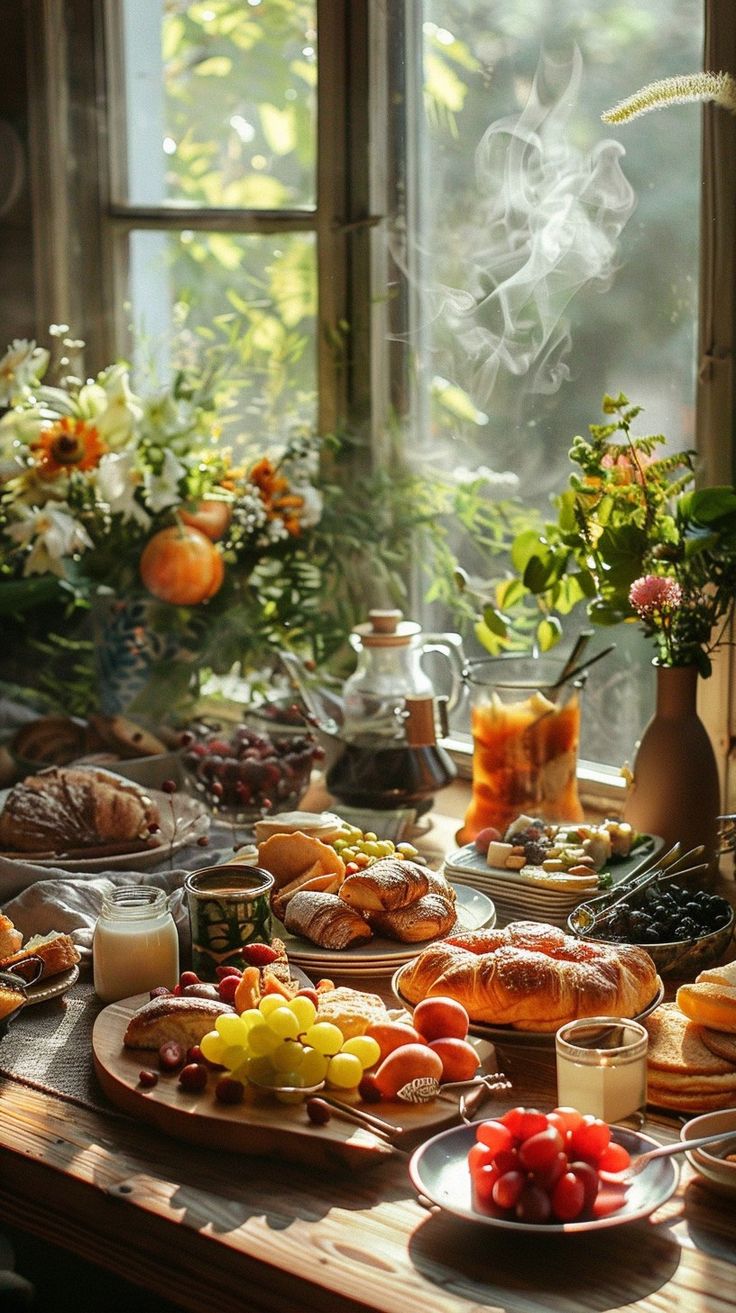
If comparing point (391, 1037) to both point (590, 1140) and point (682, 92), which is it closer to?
point (590, 1140)

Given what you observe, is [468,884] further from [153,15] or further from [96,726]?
[153,15]

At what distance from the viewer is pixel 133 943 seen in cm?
150

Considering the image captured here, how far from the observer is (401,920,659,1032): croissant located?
1372 mm

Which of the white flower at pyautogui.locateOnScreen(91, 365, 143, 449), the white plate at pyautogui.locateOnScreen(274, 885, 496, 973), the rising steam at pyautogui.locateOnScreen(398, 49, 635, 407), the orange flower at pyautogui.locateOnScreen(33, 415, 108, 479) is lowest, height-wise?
the white plate at pyautogui.locateOnScreen(274, 885, 496, 973)

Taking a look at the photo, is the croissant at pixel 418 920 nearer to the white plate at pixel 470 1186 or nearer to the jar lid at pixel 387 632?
the white plate at pixel 470 1186

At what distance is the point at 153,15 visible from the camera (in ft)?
9.02

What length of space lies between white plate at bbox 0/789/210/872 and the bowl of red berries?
0.04 m

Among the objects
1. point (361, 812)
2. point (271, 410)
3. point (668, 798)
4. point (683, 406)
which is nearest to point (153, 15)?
point (271, 410)

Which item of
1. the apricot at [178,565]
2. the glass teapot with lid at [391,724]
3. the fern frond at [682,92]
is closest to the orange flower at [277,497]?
the apricot at [178,565]

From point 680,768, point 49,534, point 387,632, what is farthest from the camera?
point 49,534

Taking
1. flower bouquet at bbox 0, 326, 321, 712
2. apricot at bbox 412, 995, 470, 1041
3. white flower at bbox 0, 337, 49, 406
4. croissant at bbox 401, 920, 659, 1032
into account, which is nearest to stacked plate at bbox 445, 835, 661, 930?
croissant at bbox 401, 920, 659, 1032

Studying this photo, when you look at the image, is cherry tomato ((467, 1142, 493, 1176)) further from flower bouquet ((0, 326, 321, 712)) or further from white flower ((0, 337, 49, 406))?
white flower ((0, 337, 49, 406))

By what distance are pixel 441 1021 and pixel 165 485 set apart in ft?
3.83

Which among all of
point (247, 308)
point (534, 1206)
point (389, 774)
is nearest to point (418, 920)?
point (389, 774)
